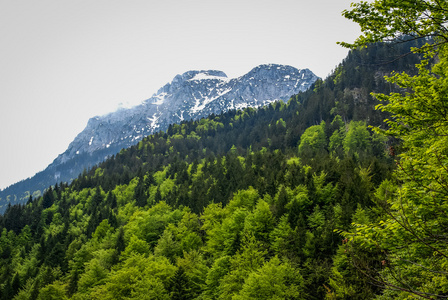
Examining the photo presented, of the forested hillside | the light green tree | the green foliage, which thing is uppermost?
the light green tree

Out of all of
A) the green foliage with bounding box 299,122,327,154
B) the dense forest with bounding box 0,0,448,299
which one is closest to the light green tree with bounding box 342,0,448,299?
the dense forest with bounding box 0,0,448,299

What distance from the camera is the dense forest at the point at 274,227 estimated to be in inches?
273

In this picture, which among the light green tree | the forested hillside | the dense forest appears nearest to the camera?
the light green tree

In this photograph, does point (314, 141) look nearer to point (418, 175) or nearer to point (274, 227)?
point (274, 227)

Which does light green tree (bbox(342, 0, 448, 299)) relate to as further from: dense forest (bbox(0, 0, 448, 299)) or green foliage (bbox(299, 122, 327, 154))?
green foliage (bbox(299, 122, 327, 154))

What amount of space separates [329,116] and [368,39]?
105974 millimetres

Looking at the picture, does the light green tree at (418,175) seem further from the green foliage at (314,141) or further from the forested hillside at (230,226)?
the green foliage at (314,141)

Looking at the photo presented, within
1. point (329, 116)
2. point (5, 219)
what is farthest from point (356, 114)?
point (5, 219)

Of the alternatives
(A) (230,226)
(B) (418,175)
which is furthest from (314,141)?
(B) (418,175)

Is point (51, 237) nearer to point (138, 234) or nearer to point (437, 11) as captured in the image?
point (138, 234)

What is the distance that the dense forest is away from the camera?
693 centimetres

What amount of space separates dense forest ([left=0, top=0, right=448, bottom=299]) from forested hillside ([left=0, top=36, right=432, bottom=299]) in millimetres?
191

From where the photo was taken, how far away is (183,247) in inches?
1550

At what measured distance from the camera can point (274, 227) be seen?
113 ft
